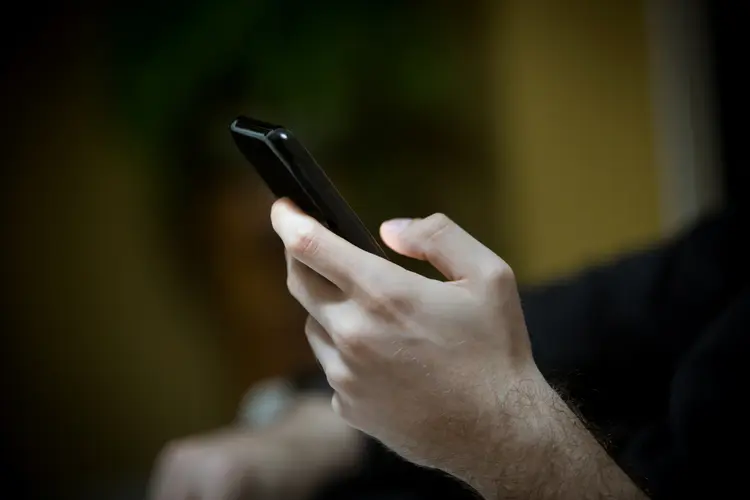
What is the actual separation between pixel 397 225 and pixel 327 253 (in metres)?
0.06

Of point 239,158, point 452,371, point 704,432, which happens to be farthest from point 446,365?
point 239,158

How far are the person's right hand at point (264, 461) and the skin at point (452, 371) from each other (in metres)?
0.25

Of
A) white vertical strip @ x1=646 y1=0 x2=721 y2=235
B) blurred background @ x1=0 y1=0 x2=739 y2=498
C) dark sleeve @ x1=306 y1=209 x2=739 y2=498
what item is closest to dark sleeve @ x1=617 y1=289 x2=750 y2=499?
dark sleeve @ x1=306 y1=209 x2=739 y2=498

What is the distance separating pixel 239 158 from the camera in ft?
2.94

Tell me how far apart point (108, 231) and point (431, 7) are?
549mm

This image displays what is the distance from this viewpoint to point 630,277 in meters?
0.63

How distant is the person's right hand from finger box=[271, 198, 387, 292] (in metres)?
0.28

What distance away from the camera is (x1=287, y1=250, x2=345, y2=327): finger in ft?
1.04

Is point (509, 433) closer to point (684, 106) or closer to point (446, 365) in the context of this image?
point (446, 365)

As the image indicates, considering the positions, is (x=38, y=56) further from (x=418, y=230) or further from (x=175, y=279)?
(x=418, y=230)

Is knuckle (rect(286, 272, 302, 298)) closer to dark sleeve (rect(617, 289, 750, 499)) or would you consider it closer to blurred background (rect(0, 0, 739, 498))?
dark sleeve (rect(617, 289, 750, 499))

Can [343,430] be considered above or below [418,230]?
below

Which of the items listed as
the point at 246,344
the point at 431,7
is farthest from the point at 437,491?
the point at 431,7

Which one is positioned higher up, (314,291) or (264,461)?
(314,291)
